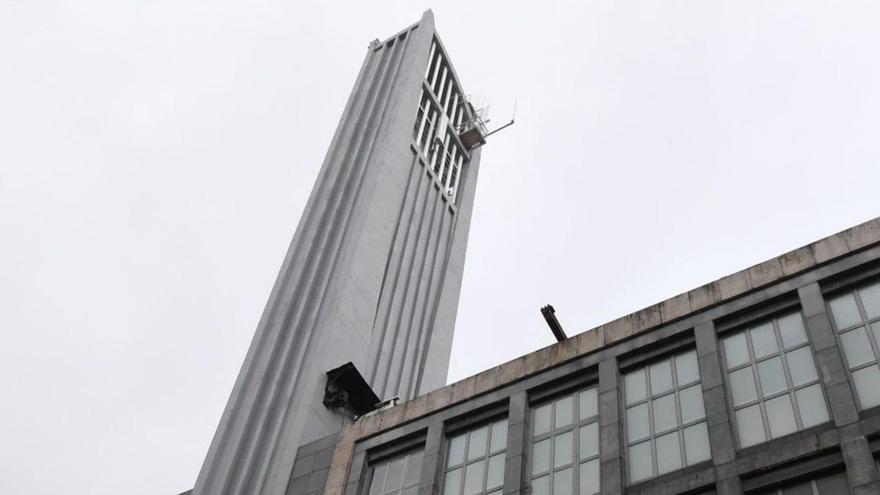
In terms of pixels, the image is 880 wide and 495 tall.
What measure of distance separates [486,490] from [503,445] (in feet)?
5.88

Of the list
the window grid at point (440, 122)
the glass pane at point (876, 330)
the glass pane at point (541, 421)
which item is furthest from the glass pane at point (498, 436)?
the window grid at point (440, 122)

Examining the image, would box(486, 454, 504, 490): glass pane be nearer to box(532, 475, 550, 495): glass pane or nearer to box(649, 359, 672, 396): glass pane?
box(532, 475, 550, 495): glass pane

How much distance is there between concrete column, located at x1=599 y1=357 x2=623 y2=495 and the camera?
26.2 m

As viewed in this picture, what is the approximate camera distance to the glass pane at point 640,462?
1036 inches

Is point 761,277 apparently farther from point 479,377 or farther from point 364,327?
point 364,327

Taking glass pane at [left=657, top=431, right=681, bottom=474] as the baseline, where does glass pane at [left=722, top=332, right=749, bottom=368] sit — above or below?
above

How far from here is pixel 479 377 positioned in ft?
109

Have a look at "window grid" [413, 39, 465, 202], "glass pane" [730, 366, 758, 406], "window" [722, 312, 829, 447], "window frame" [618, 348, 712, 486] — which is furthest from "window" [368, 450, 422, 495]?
"window grid" [413, 39, 465, 202]

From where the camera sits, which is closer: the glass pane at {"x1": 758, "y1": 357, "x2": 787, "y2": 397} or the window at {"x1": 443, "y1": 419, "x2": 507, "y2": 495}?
the glass pane at {"x1": 758, "y1": 357, "x2": 787, "y2": 397}

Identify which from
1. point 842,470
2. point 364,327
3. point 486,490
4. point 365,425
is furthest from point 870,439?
point 364,327

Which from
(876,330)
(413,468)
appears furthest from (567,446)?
(876,330)

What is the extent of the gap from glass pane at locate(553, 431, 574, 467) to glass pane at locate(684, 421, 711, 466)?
12.7 feet

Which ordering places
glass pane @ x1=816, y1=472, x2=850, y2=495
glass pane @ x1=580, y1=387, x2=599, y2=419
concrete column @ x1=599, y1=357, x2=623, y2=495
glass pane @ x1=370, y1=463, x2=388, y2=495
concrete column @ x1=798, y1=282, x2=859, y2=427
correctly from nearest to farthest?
glass pane @ x1=816, y1=472, x2=850, y2=495 → concrete column @ x1=798, y1=282, x2=859, y2=427 → concrete column @ x1=599, y1=357, x2=623, y2=495 → glass pane @ x1=580, y1=387, x2=599, y2=419 → glass pane @ x1=370, y1=463, x2=388, y2=495

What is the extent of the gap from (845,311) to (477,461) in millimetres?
12472
